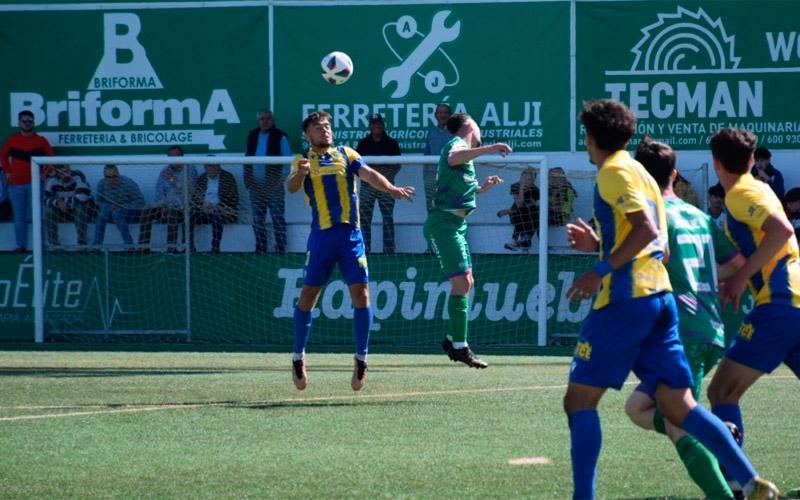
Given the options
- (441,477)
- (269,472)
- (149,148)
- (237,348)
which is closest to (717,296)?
(441,477)

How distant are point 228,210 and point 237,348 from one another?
2347 mm

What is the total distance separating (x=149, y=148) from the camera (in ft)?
74.4

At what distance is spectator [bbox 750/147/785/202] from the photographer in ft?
64.6

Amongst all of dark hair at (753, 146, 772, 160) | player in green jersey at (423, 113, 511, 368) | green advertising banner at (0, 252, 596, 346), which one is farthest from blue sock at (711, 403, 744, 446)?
dark hair at (753, 146, 772, 160)

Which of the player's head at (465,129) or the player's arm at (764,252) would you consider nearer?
the player's arm at (764,252)

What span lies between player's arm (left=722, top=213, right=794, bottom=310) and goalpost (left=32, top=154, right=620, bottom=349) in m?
11.5

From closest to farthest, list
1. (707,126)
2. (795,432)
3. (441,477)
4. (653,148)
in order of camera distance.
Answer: (653,148), (441,477), (795,432), (707,126)

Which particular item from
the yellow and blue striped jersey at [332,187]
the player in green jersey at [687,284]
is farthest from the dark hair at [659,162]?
the yellow and blue striped jersey at [332,187]

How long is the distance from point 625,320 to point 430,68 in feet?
53.0

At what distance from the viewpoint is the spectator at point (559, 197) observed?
62.4ft

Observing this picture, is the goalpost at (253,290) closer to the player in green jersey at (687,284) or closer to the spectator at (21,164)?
the spectator at (21,164)

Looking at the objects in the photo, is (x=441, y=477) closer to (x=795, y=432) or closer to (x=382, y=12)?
(x=795, y=432)

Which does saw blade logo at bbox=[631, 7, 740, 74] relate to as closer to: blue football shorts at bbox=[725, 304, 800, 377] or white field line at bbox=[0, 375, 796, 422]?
white field line at bbox=[0, 375, 796, 422]

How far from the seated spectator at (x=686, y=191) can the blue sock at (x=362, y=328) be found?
7661 mm
